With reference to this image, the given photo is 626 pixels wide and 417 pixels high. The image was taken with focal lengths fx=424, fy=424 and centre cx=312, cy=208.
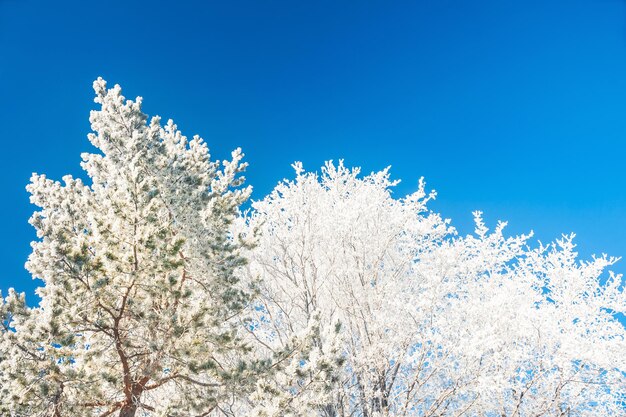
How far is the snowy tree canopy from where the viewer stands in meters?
5.48

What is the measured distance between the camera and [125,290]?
612 cm

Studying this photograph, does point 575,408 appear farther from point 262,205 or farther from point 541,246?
point 262,205

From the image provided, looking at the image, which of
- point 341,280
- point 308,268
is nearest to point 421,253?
point 341,280

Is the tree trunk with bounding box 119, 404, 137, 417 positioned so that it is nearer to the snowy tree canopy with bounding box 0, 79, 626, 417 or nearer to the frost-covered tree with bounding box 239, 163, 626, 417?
the snowy tree canopy with bounding box 0, 79, 626, 417

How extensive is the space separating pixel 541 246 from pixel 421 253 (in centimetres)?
270

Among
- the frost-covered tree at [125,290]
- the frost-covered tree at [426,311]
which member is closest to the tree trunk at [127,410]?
the frost-covered tree at [125,290]

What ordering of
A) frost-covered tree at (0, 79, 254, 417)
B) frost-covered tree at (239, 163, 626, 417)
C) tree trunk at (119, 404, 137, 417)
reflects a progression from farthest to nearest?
1. frost-covered tree at (239, 163, 626, 417)
2. tree trunk at (119, 404, 137, 417)
3. frost-covered tree at (0, 79, 254, 417)

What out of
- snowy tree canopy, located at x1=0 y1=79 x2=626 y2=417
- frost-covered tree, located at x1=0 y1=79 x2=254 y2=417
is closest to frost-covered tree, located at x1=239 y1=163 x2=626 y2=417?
snowy tree canopy, located at x1=0 y1=79 x2=626 y2=417

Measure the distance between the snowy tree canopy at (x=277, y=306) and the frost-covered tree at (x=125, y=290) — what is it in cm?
3

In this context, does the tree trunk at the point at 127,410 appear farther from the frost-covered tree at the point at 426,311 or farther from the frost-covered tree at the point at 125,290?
the frost-covered tree at the point at 426,311

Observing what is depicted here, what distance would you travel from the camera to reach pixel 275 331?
32.4 ft

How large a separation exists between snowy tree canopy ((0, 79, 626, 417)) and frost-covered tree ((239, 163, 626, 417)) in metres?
0.05

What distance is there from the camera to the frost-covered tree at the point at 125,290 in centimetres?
526

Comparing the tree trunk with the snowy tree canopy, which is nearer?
the snowy tree canopy
